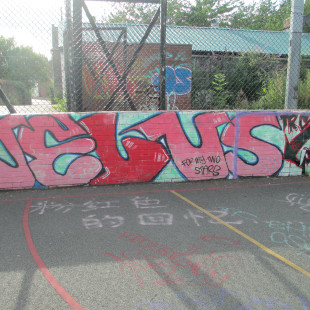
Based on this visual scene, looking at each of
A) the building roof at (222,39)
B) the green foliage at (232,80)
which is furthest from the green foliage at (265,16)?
the green foliage at (232,80)

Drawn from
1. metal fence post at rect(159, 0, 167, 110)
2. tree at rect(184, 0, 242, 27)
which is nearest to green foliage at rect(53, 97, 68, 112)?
metal fence post at rect(159, 0, 167, 110)

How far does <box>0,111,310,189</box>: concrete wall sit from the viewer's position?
5629 mm

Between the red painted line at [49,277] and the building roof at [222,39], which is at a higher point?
the building roof at [222,39]

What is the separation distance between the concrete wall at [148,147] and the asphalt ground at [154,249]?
1.40 feet

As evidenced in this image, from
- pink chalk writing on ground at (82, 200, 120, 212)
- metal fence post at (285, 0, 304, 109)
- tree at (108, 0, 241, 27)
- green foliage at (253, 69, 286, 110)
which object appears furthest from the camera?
tree at (108, 0, 241, 27)

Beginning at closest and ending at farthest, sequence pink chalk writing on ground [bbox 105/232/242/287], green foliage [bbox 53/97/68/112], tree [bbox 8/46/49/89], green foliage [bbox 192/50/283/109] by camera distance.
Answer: pink chalk writing on ground [bbox 105/232/242/287] → tree [bbox 8/46/49/89] → green foliage [bbox 53/97/68/112] → green foliage [bbox 192/50/283/109]

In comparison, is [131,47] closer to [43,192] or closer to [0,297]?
[43,192]

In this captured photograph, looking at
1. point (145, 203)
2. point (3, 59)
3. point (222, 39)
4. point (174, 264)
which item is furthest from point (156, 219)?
point (222, 39)

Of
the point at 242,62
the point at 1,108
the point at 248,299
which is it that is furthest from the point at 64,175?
the point at 242,62

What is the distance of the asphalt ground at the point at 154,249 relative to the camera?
260 centimetres

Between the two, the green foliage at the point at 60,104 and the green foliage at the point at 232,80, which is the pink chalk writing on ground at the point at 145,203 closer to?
the green foliage at the point at 60,104

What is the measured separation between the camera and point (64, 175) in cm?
581

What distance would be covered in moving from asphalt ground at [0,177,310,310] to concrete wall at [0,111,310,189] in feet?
1.40

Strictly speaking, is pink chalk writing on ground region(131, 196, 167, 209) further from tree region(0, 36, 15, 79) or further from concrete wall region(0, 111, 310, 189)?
tree region(0, 36, 15, 79)
